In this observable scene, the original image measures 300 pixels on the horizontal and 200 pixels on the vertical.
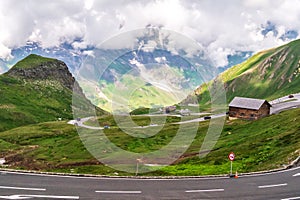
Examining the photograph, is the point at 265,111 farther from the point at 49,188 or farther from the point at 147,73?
the point at 49,188

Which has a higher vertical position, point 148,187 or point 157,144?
point 157,144

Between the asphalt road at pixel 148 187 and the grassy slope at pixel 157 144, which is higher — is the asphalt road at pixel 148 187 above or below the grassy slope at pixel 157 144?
below

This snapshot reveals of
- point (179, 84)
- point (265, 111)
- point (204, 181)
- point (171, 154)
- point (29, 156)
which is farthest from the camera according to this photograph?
point (265, 111)

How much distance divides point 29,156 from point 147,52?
3838 inches

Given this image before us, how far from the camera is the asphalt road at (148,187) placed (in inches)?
1114

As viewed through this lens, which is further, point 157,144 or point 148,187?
point 157,144

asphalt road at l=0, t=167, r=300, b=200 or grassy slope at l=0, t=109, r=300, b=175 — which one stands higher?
grassy slope at l=0, t=109, r=300, b=175

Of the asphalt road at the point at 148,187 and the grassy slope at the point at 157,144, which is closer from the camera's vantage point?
the asphalt road at the point at 148,187

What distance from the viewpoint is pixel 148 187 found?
31250mm

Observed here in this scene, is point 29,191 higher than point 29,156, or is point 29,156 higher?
point 29,156

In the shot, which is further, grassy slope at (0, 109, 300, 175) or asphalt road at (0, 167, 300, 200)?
grassy slope at (0, 109, 300, 175)

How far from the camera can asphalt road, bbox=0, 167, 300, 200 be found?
2830 cm

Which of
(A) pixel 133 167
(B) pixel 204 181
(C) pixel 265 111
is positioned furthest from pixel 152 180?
(C) pixel 265 111

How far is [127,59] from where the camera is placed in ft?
113
